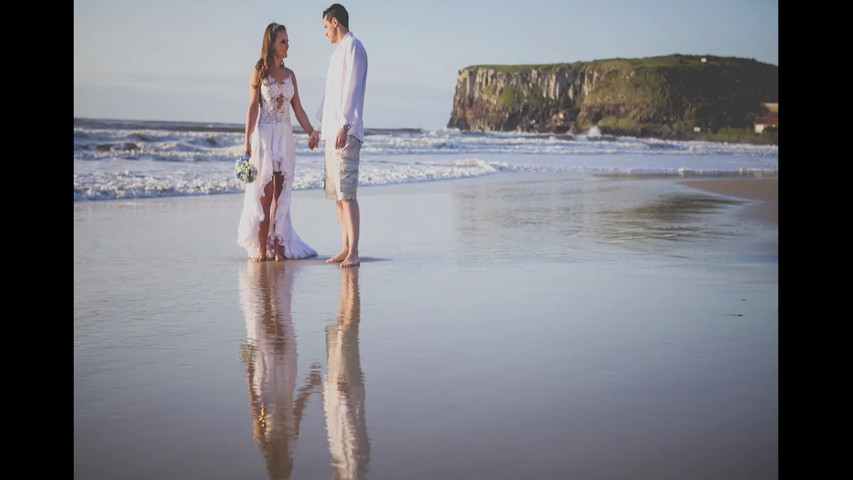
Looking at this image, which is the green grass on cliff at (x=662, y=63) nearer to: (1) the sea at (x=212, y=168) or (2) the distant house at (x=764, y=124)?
(2) the distant house at (x=764, y=124)

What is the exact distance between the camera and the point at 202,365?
3.07 meters

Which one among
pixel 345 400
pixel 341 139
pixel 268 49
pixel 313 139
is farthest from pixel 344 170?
pixel 345 400

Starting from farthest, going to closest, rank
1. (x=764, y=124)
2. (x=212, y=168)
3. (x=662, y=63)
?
1. (x=662, y=63)
2. (x=764, y=124)
3. (x=212, y=168)

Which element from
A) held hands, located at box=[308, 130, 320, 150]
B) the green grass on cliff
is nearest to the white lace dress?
held hands, located at box=[308, 130, 320, 150]

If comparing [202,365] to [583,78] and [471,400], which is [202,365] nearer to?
[471,400]

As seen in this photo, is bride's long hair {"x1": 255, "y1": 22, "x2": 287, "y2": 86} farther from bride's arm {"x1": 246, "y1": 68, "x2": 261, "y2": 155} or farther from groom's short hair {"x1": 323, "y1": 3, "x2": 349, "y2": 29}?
groom's short hair {"x1": 323, "y1": 3, "x2": 349, "y2": 29}

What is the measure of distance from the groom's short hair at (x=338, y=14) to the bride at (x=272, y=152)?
0.31m

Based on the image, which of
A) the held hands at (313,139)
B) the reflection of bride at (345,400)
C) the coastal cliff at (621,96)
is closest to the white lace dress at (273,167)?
the held hands at (313,139)

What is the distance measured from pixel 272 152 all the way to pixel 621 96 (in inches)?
3608

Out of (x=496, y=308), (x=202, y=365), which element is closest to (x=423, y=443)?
(x=202, y=365)

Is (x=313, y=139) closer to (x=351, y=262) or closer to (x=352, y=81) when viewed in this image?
(x=352, y=81)

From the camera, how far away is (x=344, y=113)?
5.65 meters

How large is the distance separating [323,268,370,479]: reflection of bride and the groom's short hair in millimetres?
2310
